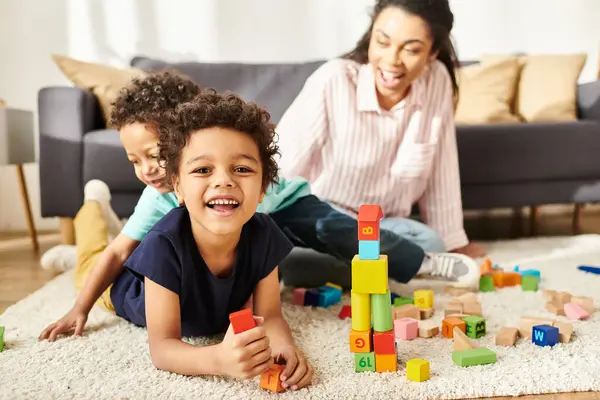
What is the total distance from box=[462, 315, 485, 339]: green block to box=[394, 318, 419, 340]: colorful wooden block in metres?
0.10

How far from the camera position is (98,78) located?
8.04ft

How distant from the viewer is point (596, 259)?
193cm

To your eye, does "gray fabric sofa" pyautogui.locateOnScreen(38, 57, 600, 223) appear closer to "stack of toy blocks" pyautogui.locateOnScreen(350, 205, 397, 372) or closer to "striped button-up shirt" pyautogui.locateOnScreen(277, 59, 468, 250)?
"striped button-up shirt" pyautogui.locateOnScreen(277, 59, 468, 250)

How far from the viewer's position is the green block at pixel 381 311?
1021 mm

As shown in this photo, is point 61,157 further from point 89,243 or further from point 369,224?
point 369,224

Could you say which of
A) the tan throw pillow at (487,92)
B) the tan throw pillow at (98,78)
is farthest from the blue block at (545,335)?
the tan throw pillow at (98,78)

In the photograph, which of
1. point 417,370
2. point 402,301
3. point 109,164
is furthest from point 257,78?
point 417,370

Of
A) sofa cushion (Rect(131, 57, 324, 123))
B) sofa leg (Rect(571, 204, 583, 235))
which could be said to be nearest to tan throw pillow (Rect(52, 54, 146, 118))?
sofa cushion (Rect(131, 57, 324, 123))

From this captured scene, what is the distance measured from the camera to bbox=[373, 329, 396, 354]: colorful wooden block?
3.38ft

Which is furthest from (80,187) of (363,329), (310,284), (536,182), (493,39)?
(493,39)

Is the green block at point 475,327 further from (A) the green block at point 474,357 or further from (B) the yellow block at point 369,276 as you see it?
(B) the yellow block at point 369,276

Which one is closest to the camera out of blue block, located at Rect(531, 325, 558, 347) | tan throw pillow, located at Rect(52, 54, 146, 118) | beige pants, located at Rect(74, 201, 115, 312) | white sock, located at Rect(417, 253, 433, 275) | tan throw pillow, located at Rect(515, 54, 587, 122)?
blue block, located at Rect(531, 325, 558, 347)

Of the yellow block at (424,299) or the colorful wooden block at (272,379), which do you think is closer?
Result: the colorful wooden block at (272,379)

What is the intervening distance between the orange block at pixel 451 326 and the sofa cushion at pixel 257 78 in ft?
5.12
